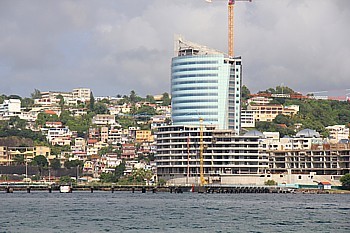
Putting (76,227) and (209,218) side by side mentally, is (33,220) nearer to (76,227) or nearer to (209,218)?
(76,227)

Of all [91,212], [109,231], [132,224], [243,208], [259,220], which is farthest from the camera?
[243,208]

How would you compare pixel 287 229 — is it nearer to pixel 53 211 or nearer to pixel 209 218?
pixel 209 218

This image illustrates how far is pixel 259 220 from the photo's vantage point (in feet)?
400

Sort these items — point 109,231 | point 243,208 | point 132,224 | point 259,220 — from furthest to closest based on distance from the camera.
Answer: point 243,208 → point 259,220 → point 132,224 → point 109,231

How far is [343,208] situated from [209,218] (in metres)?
39.1

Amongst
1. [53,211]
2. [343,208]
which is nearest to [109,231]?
[53,211]

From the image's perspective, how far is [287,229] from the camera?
107 meters

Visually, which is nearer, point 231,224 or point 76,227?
point 76,227

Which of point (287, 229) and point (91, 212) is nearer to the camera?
point (287, 229)

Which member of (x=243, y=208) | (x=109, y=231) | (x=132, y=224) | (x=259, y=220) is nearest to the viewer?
(x=109, y=231)

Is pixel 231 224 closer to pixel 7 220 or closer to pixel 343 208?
pixel 7 220

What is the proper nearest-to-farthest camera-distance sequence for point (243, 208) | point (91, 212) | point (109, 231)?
point (109, 231) → point (91, 212) → point (243, 208)

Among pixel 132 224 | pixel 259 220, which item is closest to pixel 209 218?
pixel 259 220

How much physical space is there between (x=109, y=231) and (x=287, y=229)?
21.9 meters
